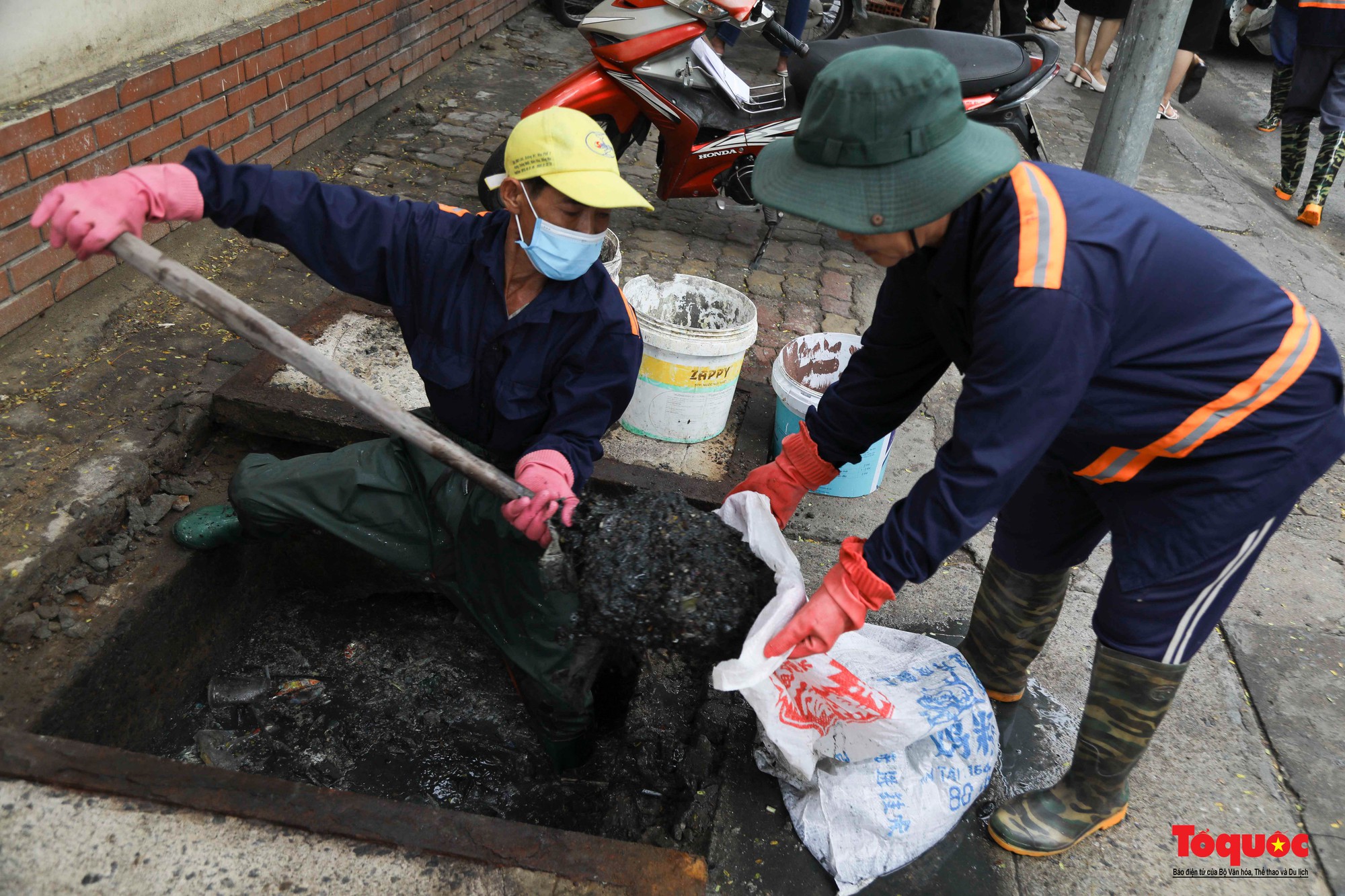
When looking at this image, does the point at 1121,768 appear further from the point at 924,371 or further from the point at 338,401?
the point at 338,401

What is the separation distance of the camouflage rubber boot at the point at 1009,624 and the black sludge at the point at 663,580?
791mm

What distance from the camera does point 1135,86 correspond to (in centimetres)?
375

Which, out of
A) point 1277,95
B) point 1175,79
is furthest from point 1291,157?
point 1175,79

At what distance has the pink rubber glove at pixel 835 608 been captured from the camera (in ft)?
6.49

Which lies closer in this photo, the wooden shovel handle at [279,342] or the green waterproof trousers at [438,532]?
the wooden shovel handle at [279,342]

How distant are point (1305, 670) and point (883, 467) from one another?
1.59 meters

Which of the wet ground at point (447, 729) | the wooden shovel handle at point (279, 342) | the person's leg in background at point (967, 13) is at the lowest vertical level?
the wet ground at point (447, 729)

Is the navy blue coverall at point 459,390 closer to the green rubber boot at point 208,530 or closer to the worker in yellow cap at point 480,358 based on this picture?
the worker in yellow cap at point 480,358

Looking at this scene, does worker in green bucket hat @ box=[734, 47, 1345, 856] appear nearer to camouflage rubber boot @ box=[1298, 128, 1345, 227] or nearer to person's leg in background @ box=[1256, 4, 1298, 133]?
camouflage rubber boot @ box=[1298, 128, 1345, 227]

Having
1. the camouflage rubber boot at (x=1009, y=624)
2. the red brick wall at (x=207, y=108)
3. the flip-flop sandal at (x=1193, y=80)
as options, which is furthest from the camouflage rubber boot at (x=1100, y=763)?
the flip-flop sandal at (x=1193, y=80)

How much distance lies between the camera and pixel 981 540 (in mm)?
3555

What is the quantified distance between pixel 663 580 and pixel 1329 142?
703 cm

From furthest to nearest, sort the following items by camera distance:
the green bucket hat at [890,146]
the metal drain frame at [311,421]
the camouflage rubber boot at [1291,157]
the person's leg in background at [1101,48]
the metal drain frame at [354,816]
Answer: the person's leg in background at [1101,48] < the camouflage rubber boot at [1291,157] < the metal drain frame at [311,421] < the metal drain frame at [354,816] < the green bucket hat at [890,146]

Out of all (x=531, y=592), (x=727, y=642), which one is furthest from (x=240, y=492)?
A: (x=727, y=642)
